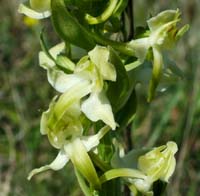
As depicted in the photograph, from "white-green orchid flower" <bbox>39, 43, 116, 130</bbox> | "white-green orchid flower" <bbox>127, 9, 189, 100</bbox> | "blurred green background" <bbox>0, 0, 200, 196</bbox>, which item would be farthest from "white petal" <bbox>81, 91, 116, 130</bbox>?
"blurred green background" <bbox>0, 0, 200, 196</bbox>

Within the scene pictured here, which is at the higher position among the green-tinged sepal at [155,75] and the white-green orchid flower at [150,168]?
the green-tinged sepal at [155,75]

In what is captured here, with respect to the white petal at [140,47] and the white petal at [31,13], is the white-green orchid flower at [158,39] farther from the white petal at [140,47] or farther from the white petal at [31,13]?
the white petal at [31,13]

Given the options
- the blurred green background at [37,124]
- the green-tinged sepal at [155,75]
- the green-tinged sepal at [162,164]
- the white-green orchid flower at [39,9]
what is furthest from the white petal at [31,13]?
the blurred green background at [37,124]

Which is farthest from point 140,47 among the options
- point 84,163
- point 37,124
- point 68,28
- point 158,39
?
point 37,124

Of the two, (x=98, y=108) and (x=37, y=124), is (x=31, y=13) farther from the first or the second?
(x=37, y=124)

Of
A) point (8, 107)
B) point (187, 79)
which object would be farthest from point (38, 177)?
point (187, 79)

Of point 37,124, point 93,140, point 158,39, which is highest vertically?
point 158,39
